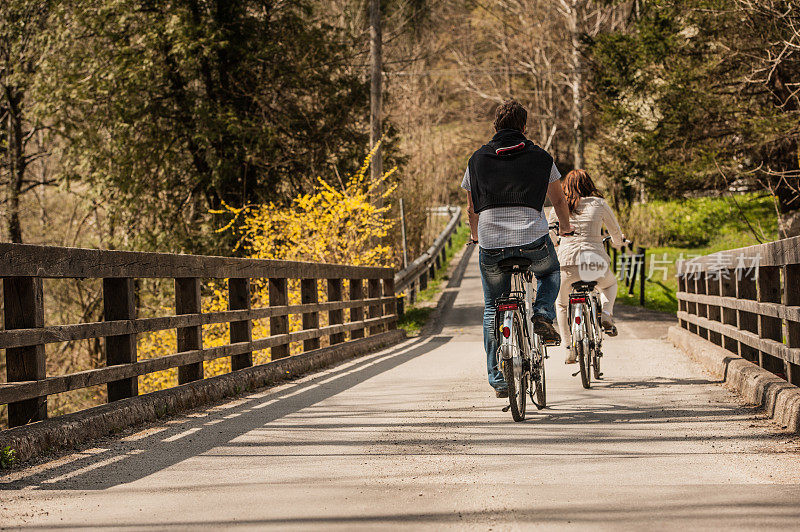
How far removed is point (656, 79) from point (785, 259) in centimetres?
1551

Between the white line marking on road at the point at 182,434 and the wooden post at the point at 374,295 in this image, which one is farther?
the wooden post at the point at 374,295

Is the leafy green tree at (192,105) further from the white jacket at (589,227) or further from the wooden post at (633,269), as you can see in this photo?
the white jacket at (589,227)

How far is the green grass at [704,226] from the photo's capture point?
2553 cm

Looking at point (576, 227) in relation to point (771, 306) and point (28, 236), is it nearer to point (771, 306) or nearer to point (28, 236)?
point (771, 306)

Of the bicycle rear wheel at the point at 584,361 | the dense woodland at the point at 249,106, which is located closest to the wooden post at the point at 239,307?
the bicycle rear wheel at the point at 584,361

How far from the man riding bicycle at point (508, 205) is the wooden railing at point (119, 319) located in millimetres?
2384

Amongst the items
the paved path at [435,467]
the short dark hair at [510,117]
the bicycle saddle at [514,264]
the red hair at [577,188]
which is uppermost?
the short dark hair at [510,117]

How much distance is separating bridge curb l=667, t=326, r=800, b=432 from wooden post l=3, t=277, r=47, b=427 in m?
4.40

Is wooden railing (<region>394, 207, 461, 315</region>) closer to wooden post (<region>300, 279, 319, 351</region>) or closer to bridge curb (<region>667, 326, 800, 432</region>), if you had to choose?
wooden post (<region>300, 279, 319, 351</region>)

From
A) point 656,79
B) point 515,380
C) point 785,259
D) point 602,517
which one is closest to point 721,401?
point 785,259

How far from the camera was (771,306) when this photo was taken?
6.57m

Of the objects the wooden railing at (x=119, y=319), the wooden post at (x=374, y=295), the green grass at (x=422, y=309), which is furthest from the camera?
the green grass at (x=422, y=309)

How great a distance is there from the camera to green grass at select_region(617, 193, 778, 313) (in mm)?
25531

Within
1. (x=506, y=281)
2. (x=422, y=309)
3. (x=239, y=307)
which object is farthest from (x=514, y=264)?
(x=422, y=309)
